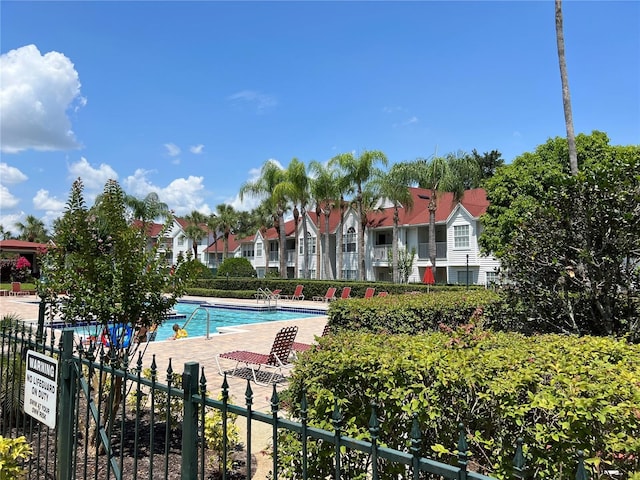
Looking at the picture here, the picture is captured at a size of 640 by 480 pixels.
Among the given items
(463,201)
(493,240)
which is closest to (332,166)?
(463,201)

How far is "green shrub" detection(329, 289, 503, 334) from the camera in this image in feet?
29.1

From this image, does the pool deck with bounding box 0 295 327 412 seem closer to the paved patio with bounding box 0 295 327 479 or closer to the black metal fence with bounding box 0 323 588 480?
the paved patio with bounding box 0 295 327 479

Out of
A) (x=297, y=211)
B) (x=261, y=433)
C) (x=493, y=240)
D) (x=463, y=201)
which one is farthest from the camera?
(x=297, y=211)

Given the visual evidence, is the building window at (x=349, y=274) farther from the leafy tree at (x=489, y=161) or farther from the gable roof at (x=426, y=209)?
the leafy tree at (x=489, y=161)

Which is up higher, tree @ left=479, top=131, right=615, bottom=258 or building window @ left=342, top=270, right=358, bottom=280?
tree @ left=479, top=131, right=615, bottom=258

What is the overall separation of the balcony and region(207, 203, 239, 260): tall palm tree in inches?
1285

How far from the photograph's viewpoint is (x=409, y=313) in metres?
9.00

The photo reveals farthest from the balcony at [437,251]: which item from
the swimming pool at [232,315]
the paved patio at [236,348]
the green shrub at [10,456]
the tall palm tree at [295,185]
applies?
the green shrub at [10,456]

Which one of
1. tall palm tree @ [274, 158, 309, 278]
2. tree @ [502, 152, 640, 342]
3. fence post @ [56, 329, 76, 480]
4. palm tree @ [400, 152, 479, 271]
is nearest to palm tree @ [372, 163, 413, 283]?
palm tree @ [400, 152, 479, 271]

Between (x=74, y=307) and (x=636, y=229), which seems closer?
(x=74, y=307)

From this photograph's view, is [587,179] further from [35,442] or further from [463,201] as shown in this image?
[463,201]

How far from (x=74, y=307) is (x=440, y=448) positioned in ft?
13.4

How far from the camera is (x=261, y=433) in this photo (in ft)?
19.7

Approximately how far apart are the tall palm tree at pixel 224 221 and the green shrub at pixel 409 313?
57689mm
